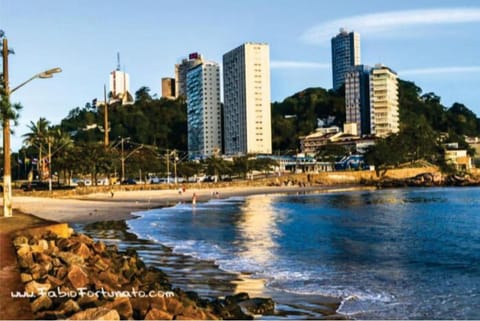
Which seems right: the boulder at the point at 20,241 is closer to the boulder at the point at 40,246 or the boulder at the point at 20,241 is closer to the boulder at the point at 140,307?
the boulder at the point at 40,246

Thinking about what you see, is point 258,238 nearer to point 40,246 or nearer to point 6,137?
point 6,137

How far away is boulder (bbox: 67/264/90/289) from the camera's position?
36.3 ft

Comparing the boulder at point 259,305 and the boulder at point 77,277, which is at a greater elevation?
the boulder at point 77,277

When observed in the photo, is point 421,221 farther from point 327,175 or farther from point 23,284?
point 327,175

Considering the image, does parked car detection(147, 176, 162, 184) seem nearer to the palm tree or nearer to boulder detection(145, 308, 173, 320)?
the palm tree

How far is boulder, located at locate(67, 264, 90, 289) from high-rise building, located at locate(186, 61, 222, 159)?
167705mm

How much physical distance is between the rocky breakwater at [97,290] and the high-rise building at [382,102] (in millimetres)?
179683

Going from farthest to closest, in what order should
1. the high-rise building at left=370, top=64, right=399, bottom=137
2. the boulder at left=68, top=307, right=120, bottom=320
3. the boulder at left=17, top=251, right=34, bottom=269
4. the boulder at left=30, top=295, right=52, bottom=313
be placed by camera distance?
1. the high-rise building at left=370, top=64, right=399, bottom=137
2. the boulder at left=17, top=251, right=34, bottom=269
3. the boulder at left=30, top=295, right=52, bottom=313
4. the boulder at left=68, top=307, right=120, bottom=320

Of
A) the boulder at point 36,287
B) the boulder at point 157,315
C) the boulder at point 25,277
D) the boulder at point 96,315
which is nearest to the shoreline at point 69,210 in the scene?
the boulder at point 25,277

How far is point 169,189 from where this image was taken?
278 ft

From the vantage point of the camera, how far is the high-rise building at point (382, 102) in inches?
7480

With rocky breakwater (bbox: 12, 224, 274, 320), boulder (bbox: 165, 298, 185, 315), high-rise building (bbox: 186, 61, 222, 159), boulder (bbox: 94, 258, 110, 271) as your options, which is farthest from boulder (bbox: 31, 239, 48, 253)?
high-rise building (bbox: 186, 61, 222, 159)

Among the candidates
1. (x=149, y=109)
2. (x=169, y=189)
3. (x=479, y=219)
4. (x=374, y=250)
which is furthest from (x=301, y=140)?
(x=374, y=250)

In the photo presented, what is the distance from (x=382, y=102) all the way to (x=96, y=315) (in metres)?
189
